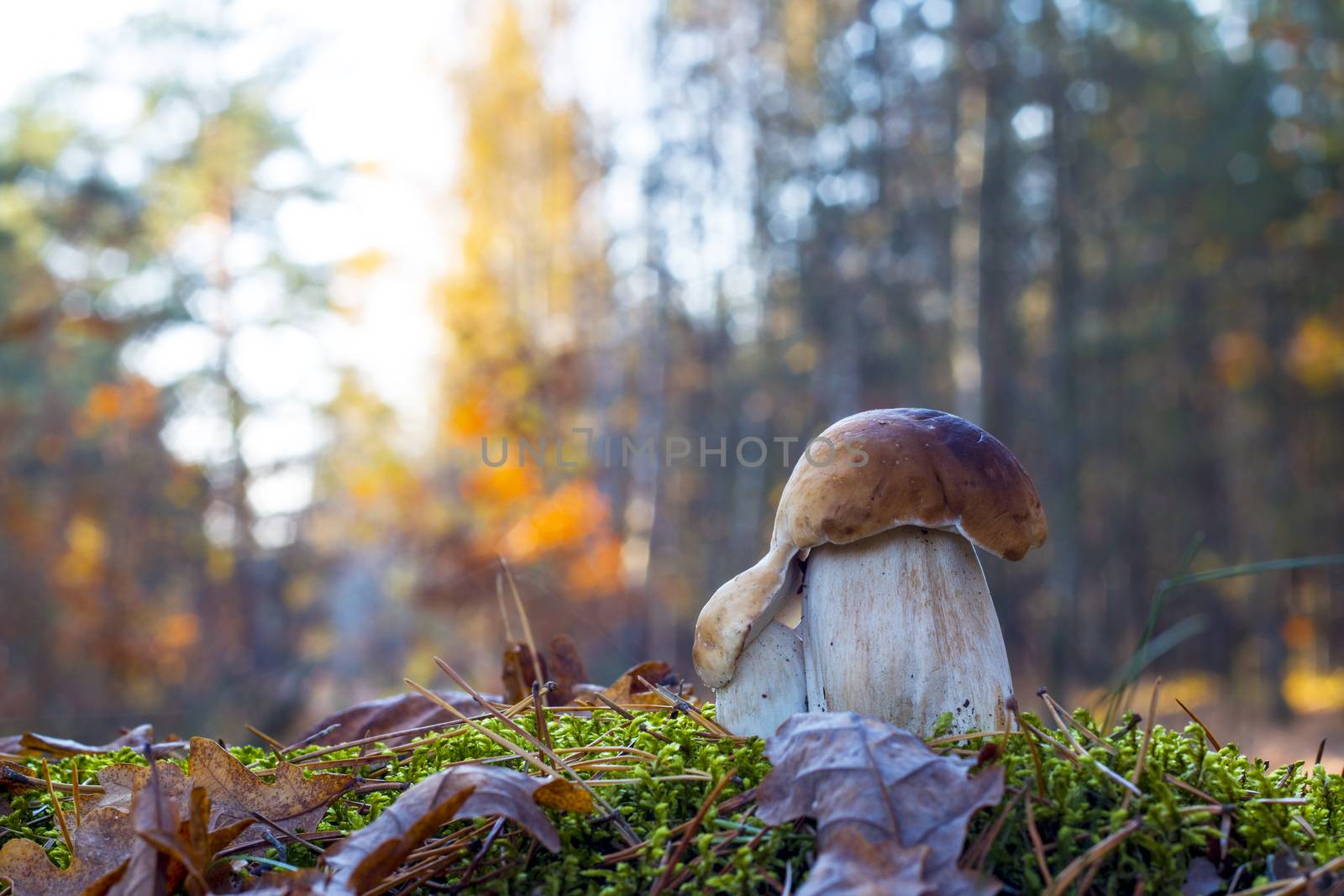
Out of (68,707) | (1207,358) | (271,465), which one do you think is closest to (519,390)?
(271,465)

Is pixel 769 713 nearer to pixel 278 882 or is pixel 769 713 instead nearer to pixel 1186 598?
pixel 278 882

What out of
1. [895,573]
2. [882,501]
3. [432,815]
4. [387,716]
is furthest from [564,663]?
[432,815]

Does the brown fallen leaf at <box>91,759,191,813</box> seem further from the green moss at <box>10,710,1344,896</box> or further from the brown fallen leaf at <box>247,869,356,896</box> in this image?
the brown fallen leaf at <box>247,869,356,896</box>

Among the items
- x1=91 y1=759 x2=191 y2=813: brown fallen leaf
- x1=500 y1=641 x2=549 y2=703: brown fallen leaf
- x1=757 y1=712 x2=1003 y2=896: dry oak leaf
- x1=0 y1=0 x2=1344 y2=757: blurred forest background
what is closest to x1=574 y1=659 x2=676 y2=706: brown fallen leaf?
x1=500 y1=641 x2=549 y2=703: brown fallen leaf

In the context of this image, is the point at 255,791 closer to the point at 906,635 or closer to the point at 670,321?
the point at 906,635

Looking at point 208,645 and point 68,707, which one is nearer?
point 68,707

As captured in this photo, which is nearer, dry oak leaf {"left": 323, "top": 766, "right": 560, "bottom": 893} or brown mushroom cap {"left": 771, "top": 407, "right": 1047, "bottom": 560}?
dry oak leaf {"left": 323, "top": 766, "right": 560, "bottom": 893}
